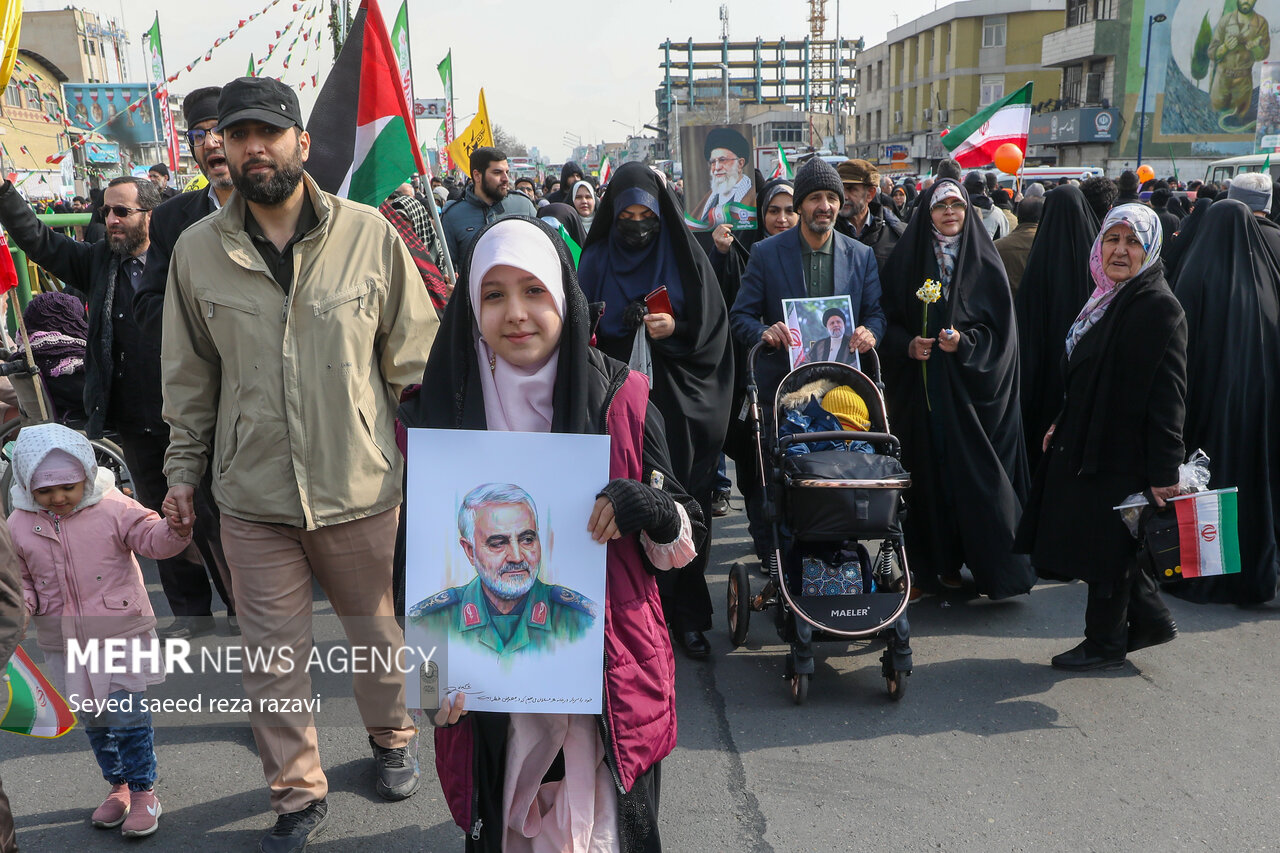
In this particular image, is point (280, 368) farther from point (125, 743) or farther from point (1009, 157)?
point (1009, 157)

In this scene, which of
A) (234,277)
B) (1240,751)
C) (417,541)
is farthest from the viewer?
(1240,751)

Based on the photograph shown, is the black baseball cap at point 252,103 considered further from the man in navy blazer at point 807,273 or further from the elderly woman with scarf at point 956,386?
the elderly woman with scarf at point 956,386

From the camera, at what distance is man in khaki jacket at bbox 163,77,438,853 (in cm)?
278

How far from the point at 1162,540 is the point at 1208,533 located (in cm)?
16

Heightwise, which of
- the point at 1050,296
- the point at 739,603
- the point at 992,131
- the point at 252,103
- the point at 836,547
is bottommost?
the point at 739,603

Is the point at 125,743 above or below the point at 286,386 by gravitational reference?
below

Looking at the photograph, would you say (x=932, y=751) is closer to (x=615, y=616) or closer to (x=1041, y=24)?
(x=615, y=616)

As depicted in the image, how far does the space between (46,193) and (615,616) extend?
1756cm

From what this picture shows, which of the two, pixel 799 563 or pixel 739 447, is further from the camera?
pixel 739 447

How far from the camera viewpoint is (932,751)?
11.6 ft

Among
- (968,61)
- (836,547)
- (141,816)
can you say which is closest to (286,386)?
(141,816)

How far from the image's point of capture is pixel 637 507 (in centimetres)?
192

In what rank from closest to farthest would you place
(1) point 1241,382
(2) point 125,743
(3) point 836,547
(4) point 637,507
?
(4) point 637,507 → (2) point 125,743 → (3) point 836,547 → (1) point 1241,382

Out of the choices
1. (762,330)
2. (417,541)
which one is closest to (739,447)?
(762,330)
